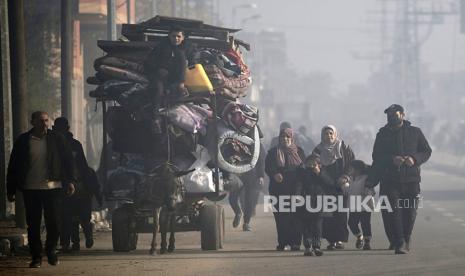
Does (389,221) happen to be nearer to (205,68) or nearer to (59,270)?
(205,68)

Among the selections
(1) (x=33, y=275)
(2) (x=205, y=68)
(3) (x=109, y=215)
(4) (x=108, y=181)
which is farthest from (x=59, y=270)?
(3) (x=109, y=215)

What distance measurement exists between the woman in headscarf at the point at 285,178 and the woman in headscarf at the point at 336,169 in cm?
40

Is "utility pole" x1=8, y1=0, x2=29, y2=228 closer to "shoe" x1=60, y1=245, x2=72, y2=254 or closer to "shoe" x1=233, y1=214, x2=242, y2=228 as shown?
"shoe" x1=60, y1=245, x2=72, y2=254

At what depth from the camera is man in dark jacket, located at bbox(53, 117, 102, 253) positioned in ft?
59.6

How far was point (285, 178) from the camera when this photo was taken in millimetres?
19422

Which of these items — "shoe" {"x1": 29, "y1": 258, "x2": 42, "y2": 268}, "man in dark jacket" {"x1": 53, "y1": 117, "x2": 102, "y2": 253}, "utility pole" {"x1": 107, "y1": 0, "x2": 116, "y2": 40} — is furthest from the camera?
"utility pole" {"x1": 107, "y1": 0, "x2": 116, "y2": 40}

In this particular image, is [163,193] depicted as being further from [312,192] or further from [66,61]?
[66,61]

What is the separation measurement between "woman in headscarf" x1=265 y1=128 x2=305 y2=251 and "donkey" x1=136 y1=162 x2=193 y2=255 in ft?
6.11

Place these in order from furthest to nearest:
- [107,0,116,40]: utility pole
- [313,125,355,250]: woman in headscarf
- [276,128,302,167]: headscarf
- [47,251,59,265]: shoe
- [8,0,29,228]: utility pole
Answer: [107,0,116,40]: utility pole → [8,0,29,228]: utility pole → [276,128,302,167]: headscarf → [313,125,355,250]: woman in headscarf → [47,251,59,265]: shoe

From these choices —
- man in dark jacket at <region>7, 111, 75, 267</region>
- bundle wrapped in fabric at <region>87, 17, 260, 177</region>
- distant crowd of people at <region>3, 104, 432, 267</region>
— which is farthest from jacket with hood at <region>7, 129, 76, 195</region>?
bundle wrapped in fabric at <region>87, 17, 260, 177</region>

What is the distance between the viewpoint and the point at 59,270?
15969mm

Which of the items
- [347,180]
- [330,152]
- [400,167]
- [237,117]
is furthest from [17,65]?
[400,167]

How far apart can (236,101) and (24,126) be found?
3852 mm

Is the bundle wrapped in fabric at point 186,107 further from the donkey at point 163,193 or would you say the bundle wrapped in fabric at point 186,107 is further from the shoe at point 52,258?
the shoe at point 52,258
